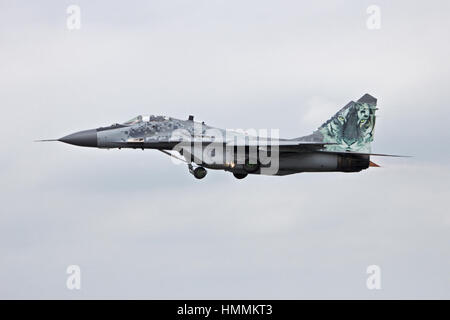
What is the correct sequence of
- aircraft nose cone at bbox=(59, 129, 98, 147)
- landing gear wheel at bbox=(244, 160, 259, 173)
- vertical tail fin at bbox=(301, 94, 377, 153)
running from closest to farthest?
aircraft nose cone at bbox=(59, 129, 98, 147) < landing gear wheel at bbox=(244, 160, 259, 173) < vertical tail fin at bbox=(301, 94, 377, 153)

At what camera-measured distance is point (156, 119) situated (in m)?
58.7

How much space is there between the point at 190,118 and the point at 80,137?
5.75 m

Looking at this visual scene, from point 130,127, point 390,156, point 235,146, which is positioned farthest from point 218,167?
point 390,156

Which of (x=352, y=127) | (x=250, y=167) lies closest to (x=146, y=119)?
(x=250, y=167)

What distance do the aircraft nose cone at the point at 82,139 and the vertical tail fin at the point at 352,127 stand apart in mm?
11669

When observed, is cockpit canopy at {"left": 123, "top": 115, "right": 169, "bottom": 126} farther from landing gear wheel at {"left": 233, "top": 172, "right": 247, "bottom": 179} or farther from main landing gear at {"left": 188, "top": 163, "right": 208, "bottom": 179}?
landing gear wheel at {"left": 233, "top": 172, "right": 247, "bottom": 179}

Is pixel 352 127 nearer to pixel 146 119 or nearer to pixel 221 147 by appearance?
pixel 221 147

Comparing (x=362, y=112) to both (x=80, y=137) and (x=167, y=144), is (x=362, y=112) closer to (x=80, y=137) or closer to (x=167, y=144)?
(x=167, y=144)

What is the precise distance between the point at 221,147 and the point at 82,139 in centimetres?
710

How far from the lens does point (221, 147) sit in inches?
2290

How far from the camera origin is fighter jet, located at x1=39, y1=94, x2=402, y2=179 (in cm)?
5806

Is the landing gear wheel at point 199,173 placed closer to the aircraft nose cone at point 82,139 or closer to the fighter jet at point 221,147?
the fighter jet at point 221,147

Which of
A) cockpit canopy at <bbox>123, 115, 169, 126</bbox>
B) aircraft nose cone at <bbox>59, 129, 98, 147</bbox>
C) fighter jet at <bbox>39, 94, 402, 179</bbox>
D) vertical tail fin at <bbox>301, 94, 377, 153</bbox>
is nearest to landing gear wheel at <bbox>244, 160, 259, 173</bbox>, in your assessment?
fighter jet at <bbox>39, 94, 402, 179</bbox>

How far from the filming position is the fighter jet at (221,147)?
190 feet
